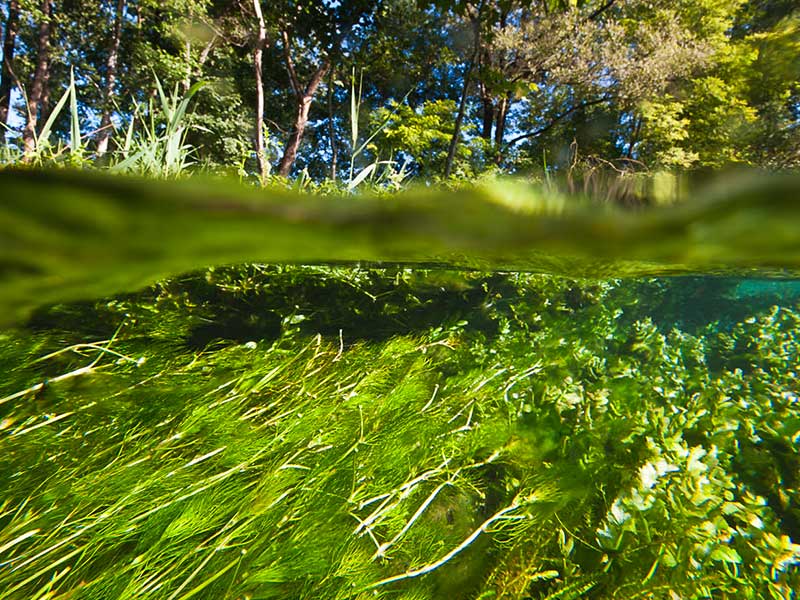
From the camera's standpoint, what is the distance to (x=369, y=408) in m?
1.18

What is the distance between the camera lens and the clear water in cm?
37

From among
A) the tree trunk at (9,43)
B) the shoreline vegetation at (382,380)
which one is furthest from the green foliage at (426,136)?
the tree trunk at (9,43)

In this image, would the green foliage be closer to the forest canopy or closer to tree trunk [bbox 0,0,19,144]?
the forest canopy

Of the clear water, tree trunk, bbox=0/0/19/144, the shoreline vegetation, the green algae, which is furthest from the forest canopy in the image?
the green algae

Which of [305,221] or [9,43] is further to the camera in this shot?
[9,43]

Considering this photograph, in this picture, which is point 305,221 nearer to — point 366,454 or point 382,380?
point 366,454

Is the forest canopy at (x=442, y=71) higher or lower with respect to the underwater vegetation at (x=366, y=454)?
higher

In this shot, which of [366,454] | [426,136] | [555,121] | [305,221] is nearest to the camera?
[305,221]

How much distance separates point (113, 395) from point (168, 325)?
0.30 metres

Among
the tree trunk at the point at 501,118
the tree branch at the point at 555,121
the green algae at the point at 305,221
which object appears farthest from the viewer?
the tree trunk at the point at 501,118

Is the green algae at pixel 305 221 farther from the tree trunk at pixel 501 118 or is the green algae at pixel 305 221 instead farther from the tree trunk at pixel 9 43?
the tree trunk at pixel 9 43

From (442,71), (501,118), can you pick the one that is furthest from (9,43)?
(501,118)

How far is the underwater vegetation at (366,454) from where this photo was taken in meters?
0.70

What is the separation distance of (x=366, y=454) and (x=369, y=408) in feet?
0.53
